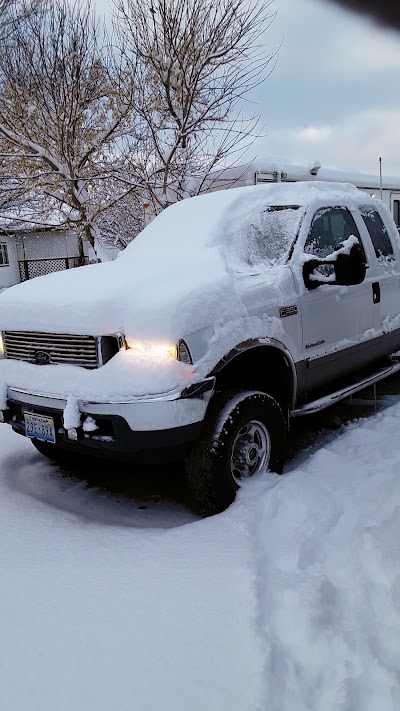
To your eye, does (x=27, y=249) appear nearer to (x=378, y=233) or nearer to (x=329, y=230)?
(x=378, y=233)

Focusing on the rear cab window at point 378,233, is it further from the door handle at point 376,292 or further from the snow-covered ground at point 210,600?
the snow-covered ground at point 210,600

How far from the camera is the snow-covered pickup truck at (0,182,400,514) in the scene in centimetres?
310

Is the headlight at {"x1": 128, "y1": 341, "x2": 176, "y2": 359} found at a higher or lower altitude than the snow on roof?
lower

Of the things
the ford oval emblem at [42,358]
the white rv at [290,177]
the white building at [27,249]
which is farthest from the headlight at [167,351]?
the white building at [27,249]

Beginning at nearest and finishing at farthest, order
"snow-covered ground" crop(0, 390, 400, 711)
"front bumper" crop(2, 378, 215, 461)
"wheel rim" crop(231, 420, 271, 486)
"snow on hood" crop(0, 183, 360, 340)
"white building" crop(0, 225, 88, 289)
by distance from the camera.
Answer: "snow-covered ground" crop(0, 390, 400, 711)
"front bumper" crop(2, 378, 215, 461)
"snow on hood" crop(0, 183, 360, 340)
"wheel rim" crop(231, 420, 271, 486)
"white building" crop(0, 225, 88, 289)

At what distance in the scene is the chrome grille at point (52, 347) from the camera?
10.9 ft

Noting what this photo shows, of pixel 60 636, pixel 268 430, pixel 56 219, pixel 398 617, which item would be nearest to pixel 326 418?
pixel 268 430

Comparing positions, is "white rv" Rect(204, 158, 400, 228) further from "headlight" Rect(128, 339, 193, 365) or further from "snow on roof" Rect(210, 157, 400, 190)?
"headlight" Rect(128, 339, 193, 365)

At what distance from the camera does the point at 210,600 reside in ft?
8.09

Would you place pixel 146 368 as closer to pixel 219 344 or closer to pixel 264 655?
pixel 219 344

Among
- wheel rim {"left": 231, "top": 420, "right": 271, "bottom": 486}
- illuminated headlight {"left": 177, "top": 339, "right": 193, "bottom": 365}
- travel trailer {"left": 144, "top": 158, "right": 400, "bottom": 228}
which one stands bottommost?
wheel rim {"left": 231, "top": 420, "right": 271, "bottom": 486}

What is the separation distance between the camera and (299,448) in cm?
453

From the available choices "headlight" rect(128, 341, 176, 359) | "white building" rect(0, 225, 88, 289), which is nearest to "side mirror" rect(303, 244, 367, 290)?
"headlight" rect(128, 341, 176, 359)

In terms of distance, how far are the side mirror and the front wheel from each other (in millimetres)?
988
